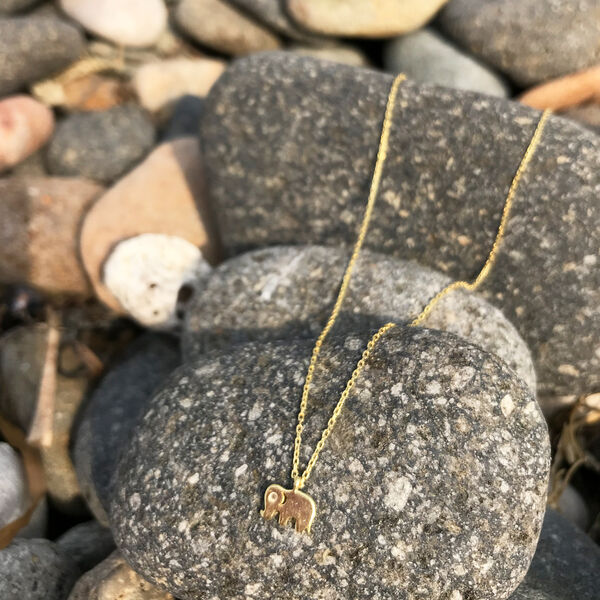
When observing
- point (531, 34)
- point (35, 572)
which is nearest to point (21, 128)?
point (35, 572)

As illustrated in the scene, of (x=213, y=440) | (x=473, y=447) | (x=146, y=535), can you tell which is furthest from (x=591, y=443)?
(x=146, y=535)

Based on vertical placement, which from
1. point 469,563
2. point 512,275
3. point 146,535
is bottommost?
point 146,535

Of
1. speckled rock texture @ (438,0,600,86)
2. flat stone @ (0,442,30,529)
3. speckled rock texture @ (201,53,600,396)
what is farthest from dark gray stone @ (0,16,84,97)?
speckled rock texture @ (438,0,600,86)

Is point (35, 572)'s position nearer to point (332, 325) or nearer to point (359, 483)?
point (359, 483)

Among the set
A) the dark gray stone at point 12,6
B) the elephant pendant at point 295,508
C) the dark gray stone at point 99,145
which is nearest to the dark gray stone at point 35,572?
the elephant pendant at point 295,508

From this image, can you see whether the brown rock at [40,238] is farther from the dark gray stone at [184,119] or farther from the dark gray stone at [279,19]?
the dark gray stone at [279,19]

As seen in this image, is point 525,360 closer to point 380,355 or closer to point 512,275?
point 512,275
